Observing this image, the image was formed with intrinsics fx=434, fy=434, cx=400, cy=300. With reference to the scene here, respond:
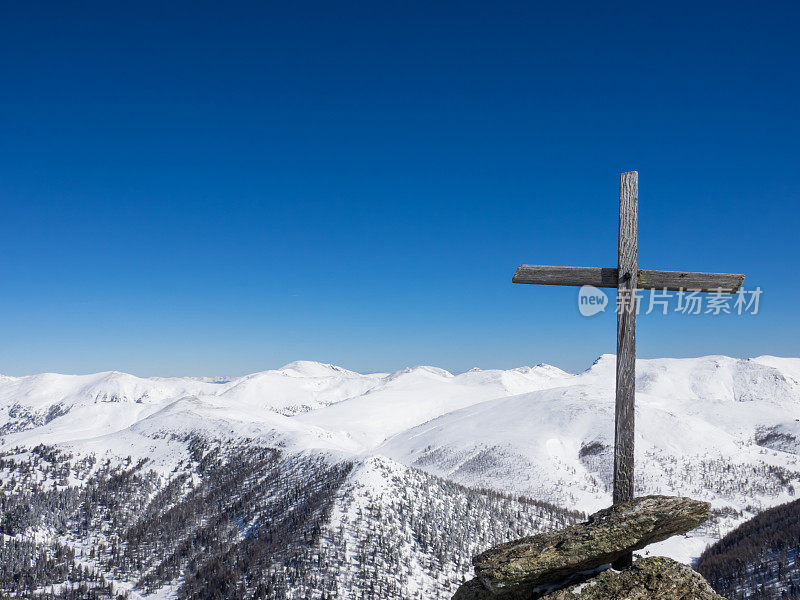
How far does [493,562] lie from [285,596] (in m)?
52.9

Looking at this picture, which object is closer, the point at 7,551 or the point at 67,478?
the point at 7,551

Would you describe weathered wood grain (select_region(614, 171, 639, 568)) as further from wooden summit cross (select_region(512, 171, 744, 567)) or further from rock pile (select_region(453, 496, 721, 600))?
rock pile (select_region(453, 496, 721, 600))

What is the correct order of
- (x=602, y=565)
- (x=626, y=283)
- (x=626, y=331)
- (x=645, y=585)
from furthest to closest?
(x=626, y=283)
(x=626, y=331)
(x=602, y=565)
(x=645, y=585)

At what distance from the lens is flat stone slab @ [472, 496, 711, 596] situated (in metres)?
6.53

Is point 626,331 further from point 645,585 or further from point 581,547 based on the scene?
point 645,585

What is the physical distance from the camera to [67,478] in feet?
416

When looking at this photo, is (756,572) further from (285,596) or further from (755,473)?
(755,473)

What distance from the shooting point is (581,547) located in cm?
658

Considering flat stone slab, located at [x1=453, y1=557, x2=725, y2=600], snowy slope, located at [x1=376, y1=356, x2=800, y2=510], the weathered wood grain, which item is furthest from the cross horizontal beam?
snowy slope, located at [x1=376, y1=356, x2=800, y2=510]

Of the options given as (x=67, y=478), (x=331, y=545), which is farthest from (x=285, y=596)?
(x=67, y=478)

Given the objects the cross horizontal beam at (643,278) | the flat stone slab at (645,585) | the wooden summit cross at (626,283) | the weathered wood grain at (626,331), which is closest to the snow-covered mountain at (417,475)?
Result: the flat stone slab at (645,585)

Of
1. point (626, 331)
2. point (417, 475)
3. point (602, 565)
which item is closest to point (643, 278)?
point (626, 331)

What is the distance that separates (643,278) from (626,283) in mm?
348

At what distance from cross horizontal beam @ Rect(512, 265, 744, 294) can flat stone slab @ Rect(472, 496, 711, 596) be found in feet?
11.8
